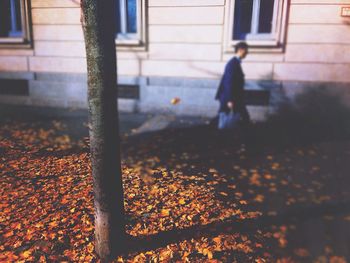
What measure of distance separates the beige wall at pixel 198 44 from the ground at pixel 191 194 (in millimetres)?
1693

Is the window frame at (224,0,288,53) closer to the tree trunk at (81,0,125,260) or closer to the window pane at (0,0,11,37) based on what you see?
the tree trunk at (81,0,125,260)

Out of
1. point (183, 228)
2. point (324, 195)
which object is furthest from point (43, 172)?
point (324, 195)

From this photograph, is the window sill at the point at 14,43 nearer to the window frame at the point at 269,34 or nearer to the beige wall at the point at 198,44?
the beige wall at the point at 198,44

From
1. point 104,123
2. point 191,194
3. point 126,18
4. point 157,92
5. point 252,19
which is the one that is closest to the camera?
point 104,123

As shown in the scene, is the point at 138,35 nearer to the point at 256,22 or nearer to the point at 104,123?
the point at 256,22

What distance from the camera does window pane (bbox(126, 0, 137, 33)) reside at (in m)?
8.84

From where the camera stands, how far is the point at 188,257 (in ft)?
10.5

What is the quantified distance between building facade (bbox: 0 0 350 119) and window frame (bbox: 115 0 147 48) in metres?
0.03

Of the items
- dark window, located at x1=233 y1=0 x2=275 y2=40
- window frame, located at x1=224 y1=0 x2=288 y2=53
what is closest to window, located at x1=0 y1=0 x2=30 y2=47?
window frame, located at x1=224 y1=0 x2=288 y2=53

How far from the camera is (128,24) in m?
9.09

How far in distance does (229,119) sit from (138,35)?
3833mm

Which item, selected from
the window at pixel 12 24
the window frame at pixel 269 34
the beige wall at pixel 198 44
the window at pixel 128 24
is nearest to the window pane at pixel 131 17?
the window at pixel 128 24

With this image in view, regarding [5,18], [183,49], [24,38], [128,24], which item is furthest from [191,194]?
[5,18]

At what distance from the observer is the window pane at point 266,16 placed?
8.07 meters
